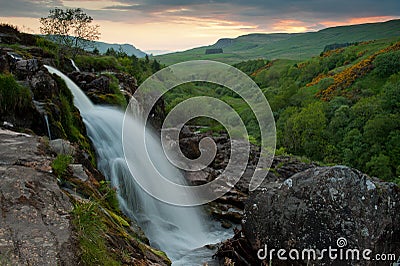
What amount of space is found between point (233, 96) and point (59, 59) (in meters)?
96.9

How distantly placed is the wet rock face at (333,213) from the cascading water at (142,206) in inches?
161

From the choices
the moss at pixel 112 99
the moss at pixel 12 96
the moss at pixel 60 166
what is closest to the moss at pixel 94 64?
the moss at pixel 112 99

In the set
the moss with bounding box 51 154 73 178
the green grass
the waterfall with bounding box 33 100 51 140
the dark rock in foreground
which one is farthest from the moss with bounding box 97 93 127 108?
the green grass

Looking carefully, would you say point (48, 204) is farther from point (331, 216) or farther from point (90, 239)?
point (331, 216)

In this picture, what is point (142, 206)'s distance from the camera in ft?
53.1

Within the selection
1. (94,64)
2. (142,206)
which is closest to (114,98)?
(142,206)

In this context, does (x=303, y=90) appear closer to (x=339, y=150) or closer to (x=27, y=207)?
(x=339, y=150)

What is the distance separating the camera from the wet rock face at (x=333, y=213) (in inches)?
371

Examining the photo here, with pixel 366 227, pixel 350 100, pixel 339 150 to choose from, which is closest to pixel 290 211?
pixel 366 227

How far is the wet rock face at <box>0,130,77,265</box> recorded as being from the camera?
5.02 meters

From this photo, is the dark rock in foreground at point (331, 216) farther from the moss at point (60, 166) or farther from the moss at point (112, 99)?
the moss at point (112, 99)

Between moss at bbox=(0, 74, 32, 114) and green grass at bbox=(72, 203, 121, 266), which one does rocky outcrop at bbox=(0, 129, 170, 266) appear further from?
moss at bbox=(0, 74, 32, 114)

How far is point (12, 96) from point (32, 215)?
8.34 m

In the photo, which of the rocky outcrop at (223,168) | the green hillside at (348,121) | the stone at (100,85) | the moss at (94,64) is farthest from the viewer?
the green hillside at (348,121)
